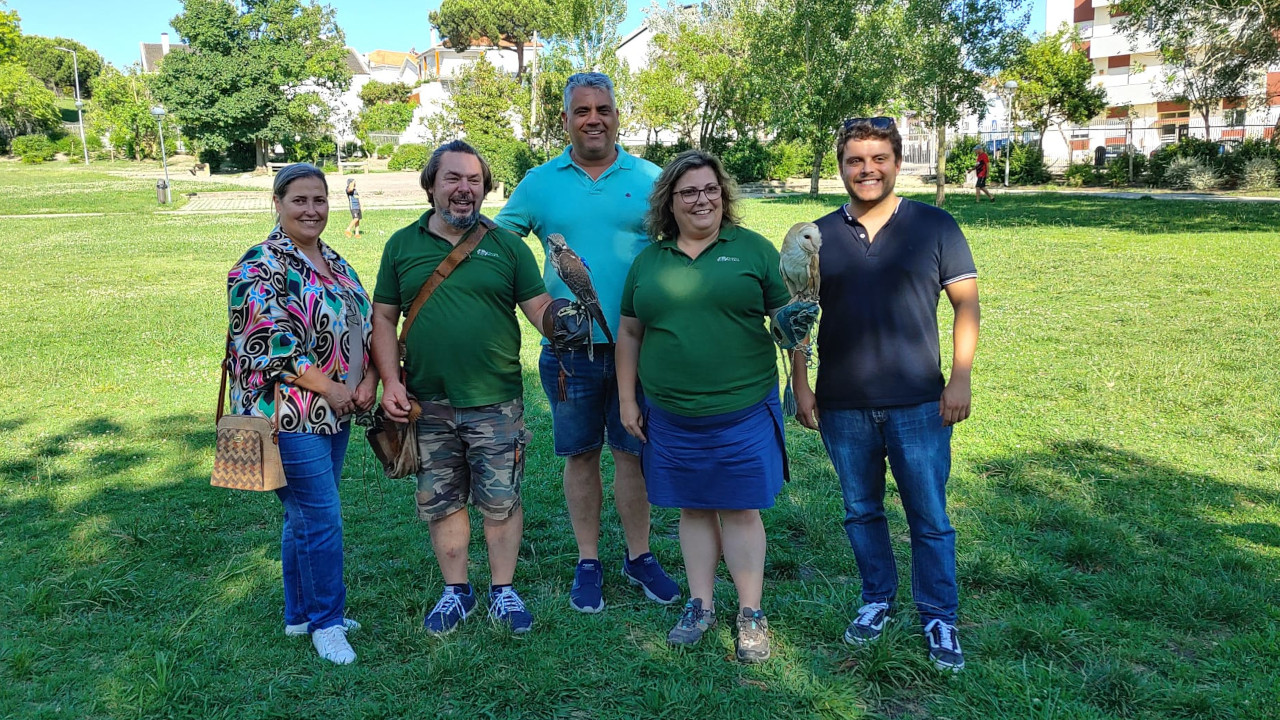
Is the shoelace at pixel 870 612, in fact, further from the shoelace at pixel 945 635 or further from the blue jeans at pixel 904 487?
the shoelace at pixel 945 635

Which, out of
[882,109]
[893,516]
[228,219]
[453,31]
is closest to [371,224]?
[228,219]

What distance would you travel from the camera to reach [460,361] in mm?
3494

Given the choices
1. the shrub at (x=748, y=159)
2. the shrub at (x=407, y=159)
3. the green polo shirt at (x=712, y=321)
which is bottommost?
the green polo shirt at (x=712, y=321)

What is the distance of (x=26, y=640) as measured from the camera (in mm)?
3584

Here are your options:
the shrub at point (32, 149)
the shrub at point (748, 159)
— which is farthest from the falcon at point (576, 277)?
the shrub at point (32, 149)

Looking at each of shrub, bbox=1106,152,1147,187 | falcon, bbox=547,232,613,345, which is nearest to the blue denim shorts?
falcon, bbox=547,232,613,345

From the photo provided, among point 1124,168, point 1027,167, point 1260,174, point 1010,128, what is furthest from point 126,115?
point 1260,174

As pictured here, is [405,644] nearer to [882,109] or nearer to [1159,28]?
[1159,28]

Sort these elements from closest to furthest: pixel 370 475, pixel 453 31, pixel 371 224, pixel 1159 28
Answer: pixel 370 475
pixel 1159 28
pixel 371 224
pixel 453 31

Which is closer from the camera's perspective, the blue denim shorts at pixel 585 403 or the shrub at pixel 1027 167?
the blue denim shorts at pixel 585 403

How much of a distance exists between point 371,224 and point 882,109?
1854 cm

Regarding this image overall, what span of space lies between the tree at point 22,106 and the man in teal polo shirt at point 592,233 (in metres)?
66.0

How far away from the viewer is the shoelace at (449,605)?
3.68m

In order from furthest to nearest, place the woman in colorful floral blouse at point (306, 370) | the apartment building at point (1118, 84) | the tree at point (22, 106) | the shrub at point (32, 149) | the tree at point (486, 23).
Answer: the tree at point (486, 23) < the shrub at point (32, 149) < the tree at point (22, 106) < the apartment building at point (1118, 84) < the woman in colorful floral blouse at point (306, 370)
